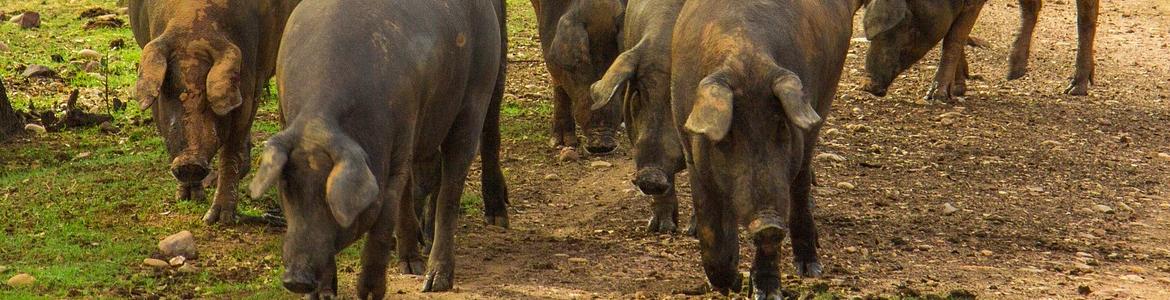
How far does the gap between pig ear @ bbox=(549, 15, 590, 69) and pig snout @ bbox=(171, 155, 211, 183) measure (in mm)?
2434

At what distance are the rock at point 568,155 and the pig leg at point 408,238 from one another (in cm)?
313

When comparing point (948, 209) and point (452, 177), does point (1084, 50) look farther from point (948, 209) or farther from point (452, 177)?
point (452, 177)

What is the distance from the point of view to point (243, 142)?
9125mm

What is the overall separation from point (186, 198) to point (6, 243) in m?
1.22

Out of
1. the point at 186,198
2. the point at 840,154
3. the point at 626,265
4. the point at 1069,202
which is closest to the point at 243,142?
the point at 186,198

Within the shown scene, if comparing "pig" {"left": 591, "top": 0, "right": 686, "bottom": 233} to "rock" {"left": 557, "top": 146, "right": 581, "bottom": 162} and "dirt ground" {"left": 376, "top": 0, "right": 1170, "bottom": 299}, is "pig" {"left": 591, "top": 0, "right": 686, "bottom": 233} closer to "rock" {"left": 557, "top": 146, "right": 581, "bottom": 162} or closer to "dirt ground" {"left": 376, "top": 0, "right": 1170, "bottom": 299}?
"dirt ground" {"left": 376, "top": 0, "right": 1170, "bottom": 299}

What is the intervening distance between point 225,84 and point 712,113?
2563mm

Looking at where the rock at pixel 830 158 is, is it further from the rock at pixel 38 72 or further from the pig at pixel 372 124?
the rock at pixel 38 72

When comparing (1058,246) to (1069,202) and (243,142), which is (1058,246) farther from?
(243,142)

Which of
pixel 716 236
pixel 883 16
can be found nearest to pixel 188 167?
pixel 716 236

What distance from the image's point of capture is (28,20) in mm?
15375

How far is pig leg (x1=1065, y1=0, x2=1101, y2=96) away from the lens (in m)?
14.0

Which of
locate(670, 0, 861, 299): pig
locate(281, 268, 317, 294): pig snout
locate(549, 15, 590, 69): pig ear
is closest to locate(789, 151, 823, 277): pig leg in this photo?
locate(670, 0, 861, 299): pig

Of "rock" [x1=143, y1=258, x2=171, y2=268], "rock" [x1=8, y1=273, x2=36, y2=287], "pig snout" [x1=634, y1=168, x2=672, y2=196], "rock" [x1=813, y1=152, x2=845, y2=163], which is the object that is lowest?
"rock" [x1=8, y1=273, x2=36, y2=287]
